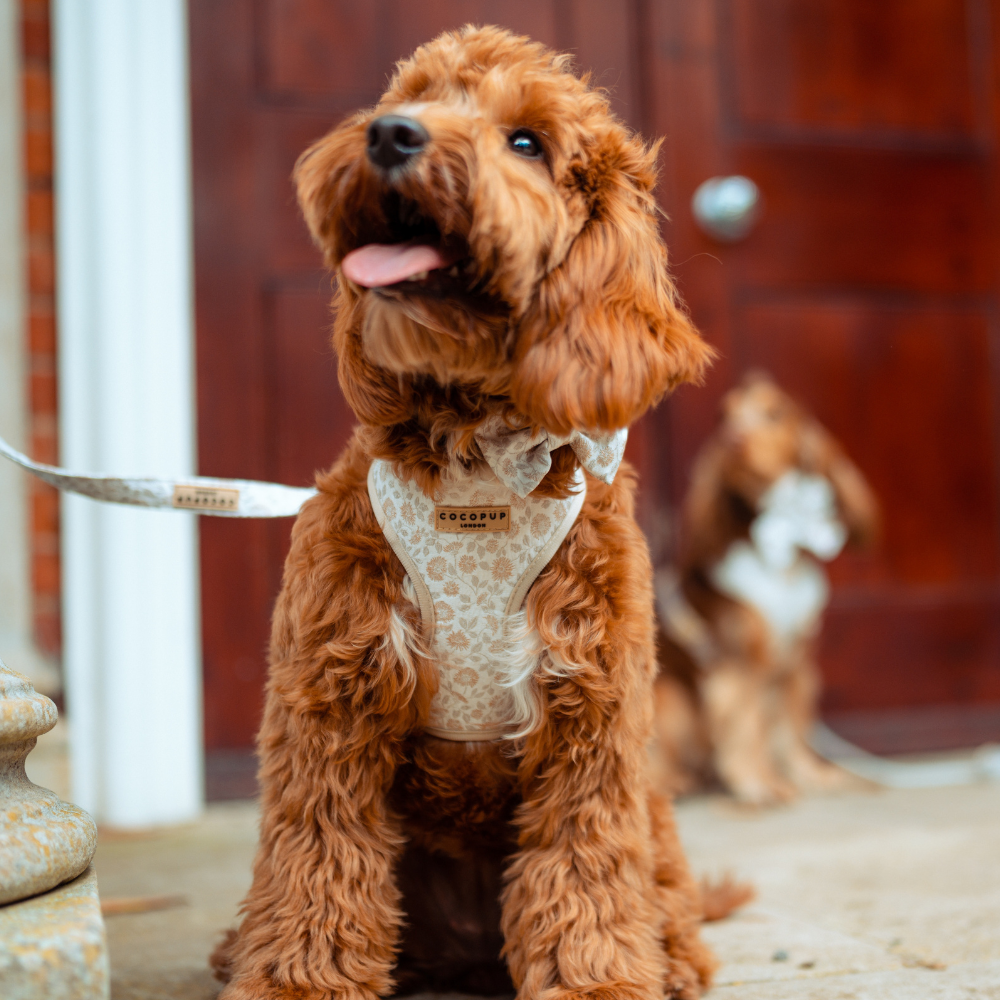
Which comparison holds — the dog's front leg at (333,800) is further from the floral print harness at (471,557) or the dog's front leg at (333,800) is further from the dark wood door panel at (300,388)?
the dark wood door panel at (300,388)

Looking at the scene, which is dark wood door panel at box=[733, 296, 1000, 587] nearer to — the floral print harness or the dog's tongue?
the floral print harness

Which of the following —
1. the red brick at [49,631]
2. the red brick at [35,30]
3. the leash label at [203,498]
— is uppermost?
the red brick at [35,30]

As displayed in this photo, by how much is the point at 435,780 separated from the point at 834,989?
0.64m

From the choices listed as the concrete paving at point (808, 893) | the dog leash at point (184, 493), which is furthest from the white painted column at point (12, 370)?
the dog leash at point (184, 493)

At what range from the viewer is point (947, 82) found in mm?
3621

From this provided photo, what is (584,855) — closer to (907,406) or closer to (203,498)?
(203,498)

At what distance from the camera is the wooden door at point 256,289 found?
Result: 296 centimetres

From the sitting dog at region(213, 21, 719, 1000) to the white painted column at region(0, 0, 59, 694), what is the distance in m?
1.56

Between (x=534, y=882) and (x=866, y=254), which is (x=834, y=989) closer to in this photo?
(x=534, y=882)

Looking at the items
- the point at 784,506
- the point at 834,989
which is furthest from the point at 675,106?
the point at 834,989

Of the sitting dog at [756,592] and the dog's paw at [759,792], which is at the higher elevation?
the sitting dog at [756,592]

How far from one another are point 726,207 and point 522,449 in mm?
2271

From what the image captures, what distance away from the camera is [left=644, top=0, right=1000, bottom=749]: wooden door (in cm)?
338

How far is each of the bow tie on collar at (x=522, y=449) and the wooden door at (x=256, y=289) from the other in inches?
68.3
